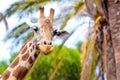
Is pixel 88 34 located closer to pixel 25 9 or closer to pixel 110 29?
pixel 110 29

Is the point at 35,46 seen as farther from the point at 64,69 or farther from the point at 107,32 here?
the point at 64,69

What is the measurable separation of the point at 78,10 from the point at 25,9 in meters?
1.57

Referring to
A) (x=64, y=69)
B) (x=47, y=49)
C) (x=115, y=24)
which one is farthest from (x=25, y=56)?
(x=64, y=69)

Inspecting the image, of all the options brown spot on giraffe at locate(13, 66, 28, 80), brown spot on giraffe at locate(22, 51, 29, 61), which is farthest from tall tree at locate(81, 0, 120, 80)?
brown spot on giraffe at locate(13, 66, 28, 80)

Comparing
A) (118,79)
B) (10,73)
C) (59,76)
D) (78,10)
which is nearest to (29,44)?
(10,73)

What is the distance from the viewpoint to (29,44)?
812 cm

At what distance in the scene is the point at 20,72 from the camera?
8039 mm

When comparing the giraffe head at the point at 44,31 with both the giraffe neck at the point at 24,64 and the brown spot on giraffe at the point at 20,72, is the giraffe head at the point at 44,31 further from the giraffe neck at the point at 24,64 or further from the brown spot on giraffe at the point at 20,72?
the brown spot on giraffe at the point at 20,72

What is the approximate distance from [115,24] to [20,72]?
3.80 m

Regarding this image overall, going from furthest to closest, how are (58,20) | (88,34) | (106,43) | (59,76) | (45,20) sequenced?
(59,76)
(58,20)
(88,34)
(106,43)
(45,20)

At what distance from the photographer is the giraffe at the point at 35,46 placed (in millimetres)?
7530

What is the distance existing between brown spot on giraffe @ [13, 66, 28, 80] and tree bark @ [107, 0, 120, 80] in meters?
3.46

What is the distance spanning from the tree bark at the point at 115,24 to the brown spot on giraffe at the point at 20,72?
3.46 metres

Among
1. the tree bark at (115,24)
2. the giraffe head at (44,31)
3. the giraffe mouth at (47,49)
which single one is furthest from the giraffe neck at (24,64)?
the tree bark at (115,24)
